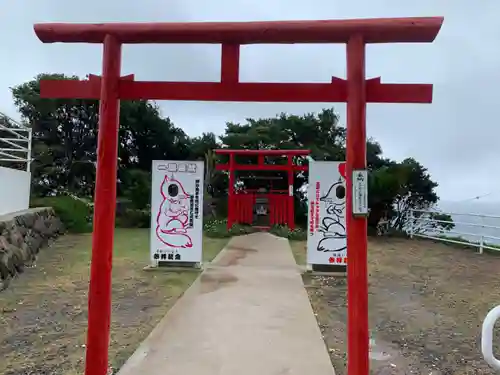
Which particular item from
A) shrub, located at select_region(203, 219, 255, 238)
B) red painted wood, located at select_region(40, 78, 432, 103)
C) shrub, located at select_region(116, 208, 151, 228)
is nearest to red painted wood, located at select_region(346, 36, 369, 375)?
red painted wood, located at select_region(40, 78, 432, 103)

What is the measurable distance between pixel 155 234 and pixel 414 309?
13.9ft

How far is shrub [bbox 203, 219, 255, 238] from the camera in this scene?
13.4 meters

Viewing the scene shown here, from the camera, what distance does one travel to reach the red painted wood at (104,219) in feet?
10.2

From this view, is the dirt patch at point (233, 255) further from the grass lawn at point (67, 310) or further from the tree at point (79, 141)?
the tree at point (79, 141)

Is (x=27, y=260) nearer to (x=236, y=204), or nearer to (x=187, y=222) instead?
(x=187, y=222)

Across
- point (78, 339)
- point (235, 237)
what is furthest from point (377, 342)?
point (235, 237)

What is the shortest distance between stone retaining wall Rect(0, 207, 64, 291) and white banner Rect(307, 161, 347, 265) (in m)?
4.62

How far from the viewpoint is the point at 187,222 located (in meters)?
7.63

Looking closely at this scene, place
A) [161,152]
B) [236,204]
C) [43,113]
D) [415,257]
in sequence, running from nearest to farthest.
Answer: [415,257] → [236,204] → [43,113] → [161,152]

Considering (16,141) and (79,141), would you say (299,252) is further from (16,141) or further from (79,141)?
(79,141)

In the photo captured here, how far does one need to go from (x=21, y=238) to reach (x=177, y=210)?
2953mm

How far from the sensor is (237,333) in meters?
4.35

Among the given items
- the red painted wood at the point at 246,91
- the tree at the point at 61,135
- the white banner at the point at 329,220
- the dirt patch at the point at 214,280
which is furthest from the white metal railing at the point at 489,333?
the tree at the point at 61,135

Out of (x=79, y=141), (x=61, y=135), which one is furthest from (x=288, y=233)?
(x=61, y=135)
